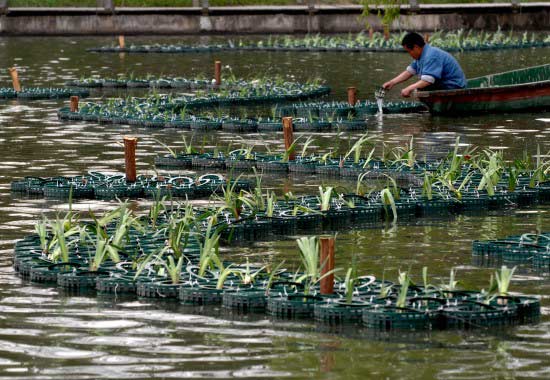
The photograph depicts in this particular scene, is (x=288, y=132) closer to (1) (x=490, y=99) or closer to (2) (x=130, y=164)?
(2) (x=130, y=164)

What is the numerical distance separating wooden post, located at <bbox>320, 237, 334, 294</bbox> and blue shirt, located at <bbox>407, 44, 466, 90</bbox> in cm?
1351

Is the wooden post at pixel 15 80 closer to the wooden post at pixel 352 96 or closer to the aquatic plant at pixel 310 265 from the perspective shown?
the wooden post at pixel 352 96

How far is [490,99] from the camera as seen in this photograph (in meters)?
25.8

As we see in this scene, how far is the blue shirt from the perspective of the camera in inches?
959

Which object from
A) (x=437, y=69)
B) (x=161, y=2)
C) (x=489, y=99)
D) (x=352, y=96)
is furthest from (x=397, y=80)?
(x=161, y=2)

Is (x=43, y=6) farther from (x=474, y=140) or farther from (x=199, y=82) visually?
(x=474, y=140)

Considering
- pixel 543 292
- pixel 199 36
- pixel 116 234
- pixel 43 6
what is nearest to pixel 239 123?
pixel 116 234

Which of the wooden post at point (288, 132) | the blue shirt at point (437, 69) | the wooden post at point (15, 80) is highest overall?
the wooden post at point (15, 80)

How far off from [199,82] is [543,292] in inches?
851

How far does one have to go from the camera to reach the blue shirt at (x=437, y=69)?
79.9 ft

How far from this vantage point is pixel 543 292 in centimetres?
1159

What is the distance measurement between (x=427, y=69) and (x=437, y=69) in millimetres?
209

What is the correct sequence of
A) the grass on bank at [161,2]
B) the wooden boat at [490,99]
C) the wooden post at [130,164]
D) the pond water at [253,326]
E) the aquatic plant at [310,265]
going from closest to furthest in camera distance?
the pond water at [253,326] < the aquatic plant at [310,265] < the wooden post at [130,164] < the wooden boat at [490,99] < the grass on bank at [161,2]

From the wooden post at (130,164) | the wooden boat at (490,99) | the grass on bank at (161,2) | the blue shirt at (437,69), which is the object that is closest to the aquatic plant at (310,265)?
the wooden post at (130,164)
